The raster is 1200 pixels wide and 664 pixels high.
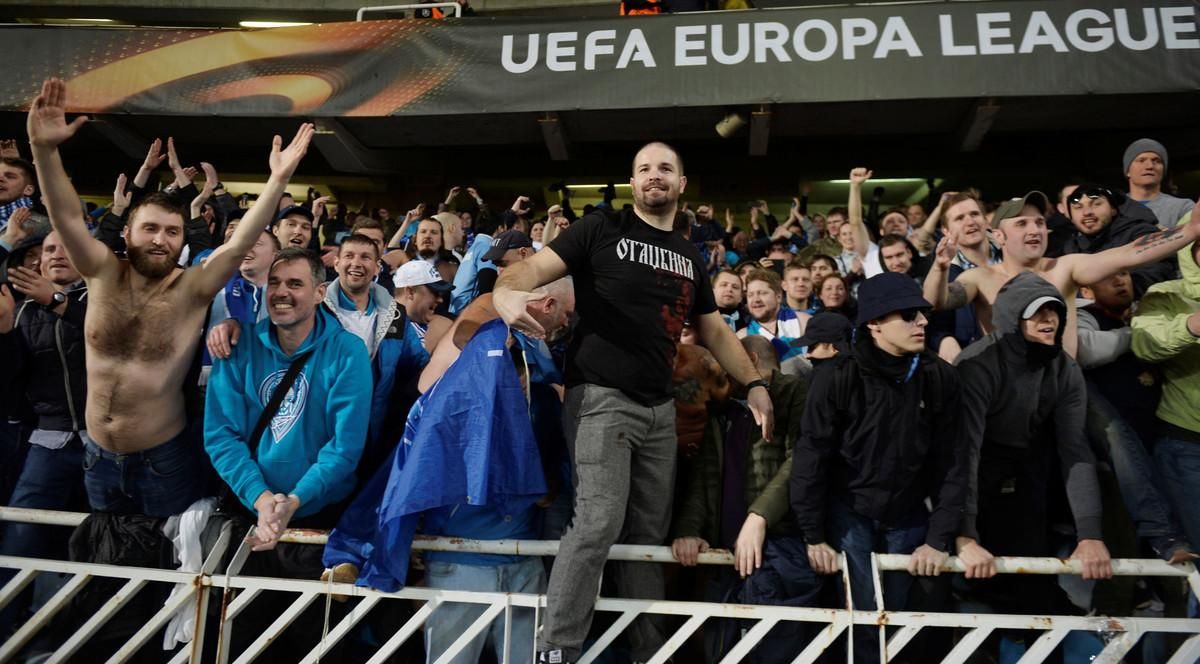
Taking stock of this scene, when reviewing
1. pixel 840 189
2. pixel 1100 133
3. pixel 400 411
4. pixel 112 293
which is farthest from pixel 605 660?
pixel 1100 133

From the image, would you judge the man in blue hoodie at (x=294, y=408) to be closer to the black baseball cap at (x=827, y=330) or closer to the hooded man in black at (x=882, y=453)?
the hooded man in black at (x=882, y=453)

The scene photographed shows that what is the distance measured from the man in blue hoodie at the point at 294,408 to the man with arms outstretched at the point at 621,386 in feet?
3.23

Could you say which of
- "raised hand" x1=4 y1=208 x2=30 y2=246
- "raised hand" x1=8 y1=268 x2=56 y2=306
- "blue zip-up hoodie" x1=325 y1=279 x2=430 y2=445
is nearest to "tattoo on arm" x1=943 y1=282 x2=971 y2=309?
"blue zip-up hoodie" x1=325 y1=279 x2=430 y2=445

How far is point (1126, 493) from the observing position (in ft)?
9.81

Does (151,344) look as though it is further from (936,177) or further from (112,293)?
(936,177)

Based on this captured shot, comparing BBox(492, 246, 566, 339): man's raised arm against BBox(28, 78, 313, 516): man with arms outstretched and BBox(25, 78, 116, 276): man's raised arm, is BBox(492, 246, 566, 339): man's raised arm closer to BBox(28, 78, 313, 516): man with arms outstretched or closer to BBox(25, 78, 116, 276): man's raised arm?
BBox(28, 78, 313, 516): man with arms outstretched

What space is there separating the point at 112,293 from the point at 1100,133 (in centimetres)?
1357

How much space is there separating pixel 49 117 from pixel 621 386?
2543mm

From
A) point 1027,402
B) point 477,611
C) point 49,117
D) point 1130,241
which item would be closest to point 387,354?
point 477,611

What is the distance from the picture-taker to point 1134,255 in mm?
3342

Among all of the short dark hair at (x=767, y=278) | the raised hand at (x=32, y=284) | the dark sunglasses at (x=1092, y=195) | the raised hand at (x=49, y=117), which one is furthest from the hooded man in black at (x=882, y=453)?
the raised hand at (x=32, y=284)

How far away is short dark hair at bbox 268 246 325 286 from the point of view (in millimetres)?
3121

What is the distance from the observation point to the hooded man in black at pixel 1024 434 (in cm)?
294

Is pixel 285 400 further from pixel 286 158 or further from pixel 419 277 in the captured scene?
pixel 419 277
